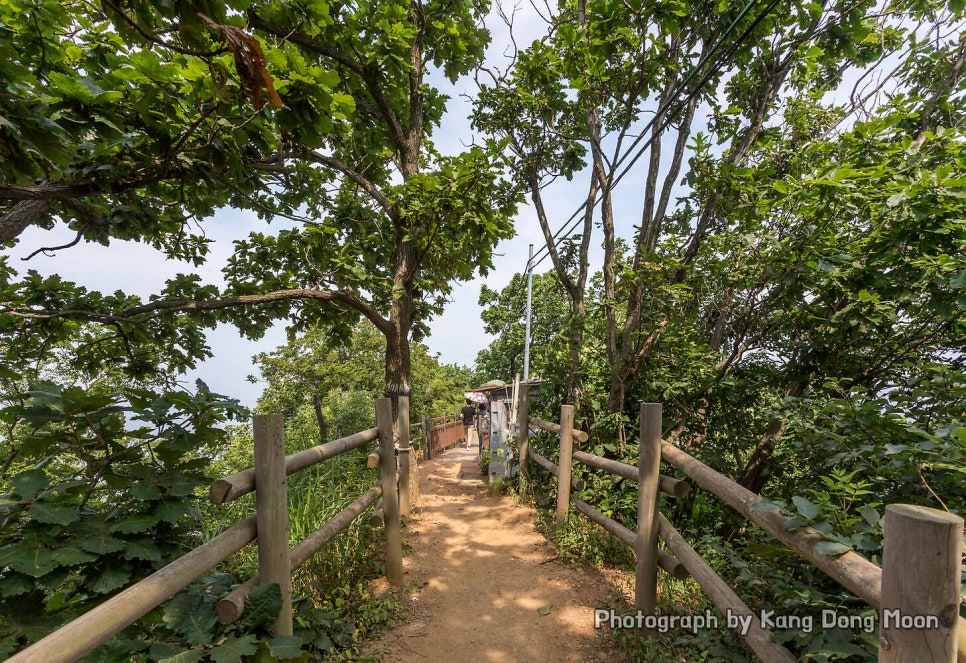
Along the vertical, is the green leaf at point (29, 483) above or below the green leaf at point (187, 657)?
above

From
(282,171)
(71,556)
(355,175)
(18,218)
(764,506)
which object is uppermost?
(355,175)

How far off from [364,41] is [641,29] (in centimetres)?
323

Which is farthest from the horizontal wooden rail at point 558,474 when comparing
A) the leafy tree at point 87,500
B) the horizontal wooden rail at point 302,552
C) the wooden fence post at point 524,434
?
the leafy tree at point 87,500

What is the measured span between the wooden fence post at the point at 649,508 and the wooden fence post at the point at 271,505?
6.90ft

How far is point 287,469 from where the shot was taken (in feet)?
7.21

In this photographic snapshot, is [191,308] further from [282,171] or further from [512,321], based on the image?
[512,321]

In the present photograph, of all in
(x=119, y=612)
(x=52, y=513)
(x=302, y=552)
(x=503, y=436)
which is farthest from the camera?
(x=503, y=436)

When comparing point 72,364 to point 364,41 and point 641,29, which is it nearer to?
point 364,41

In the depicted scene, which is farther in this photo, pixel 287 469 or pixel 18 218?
pixel 18 218

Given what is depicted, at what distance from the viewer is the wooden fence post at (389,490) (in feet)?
11.2

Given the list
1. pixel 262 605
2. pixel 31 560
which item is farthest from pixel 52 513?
pixel 262 605

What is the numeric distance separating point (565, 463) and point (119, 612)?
12.2 ft

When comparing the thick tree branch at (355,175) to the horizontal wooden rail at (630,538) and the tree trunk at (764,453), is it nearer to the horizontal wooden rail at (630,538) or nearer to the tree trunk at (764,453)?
the horizontal wooden rail at (630,538)

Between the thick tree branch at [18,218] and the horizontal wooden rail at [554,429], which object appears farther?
the horizontal wooden rail at [554,429]
